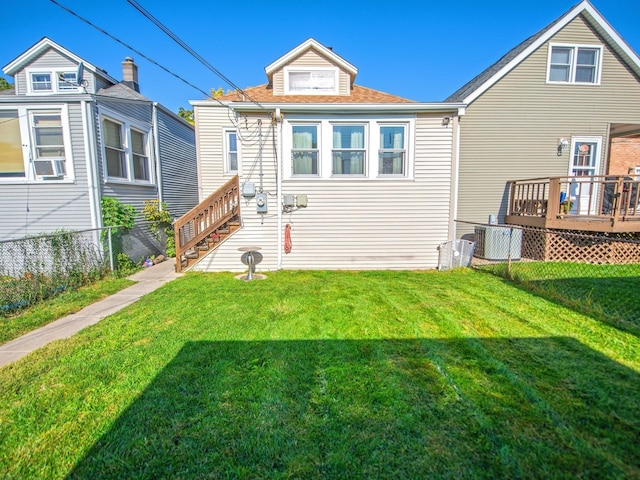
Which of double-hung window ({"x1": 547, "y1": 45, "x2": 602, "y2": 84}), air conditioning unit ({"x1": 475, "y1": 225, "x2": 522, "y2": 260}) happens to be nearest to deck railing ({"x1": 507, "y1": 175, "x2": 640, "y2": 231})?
air conditioning unit ({"x1": 475, "y1": 225, "x2": 522, "y2": 260})

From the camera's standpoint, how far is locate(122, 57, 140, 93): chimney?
39.5ft

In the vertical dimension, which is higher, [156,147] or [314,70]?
[314,70]

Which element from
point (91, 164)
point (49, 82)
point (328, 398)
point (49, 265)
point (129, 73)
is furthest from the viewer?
point (49, 82)

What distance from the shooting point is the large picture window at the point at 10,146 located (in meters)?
7.35

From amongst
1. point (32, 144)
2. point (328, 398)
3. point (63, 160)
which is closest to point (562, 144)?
point (328, 398)

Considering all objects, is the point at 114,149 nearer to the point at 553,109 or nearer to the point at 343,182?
the point at 343,182

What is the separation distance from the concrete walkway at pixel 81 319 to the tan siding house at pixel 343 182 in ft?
3.83

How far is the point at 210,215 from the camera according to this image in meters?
7.47

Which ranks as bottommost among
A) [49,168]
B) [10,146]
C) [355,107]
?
[49,168]

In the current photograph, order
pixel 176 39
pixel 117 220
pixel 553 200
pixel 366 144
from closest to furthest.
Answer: pixel 176 39, pixel 366 144, pixel 117 220, pixel 553 200

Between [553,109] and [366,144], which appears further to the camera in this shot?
[553,109]

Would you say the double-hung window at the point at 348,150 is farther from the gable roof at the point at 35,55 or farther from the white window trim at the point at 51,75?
the white window trim at the point at 51,75

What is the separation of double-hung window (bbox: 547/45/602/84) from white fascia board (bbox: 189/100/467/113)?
5345 millimetres

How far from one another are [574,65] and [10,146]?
16.1 meters
